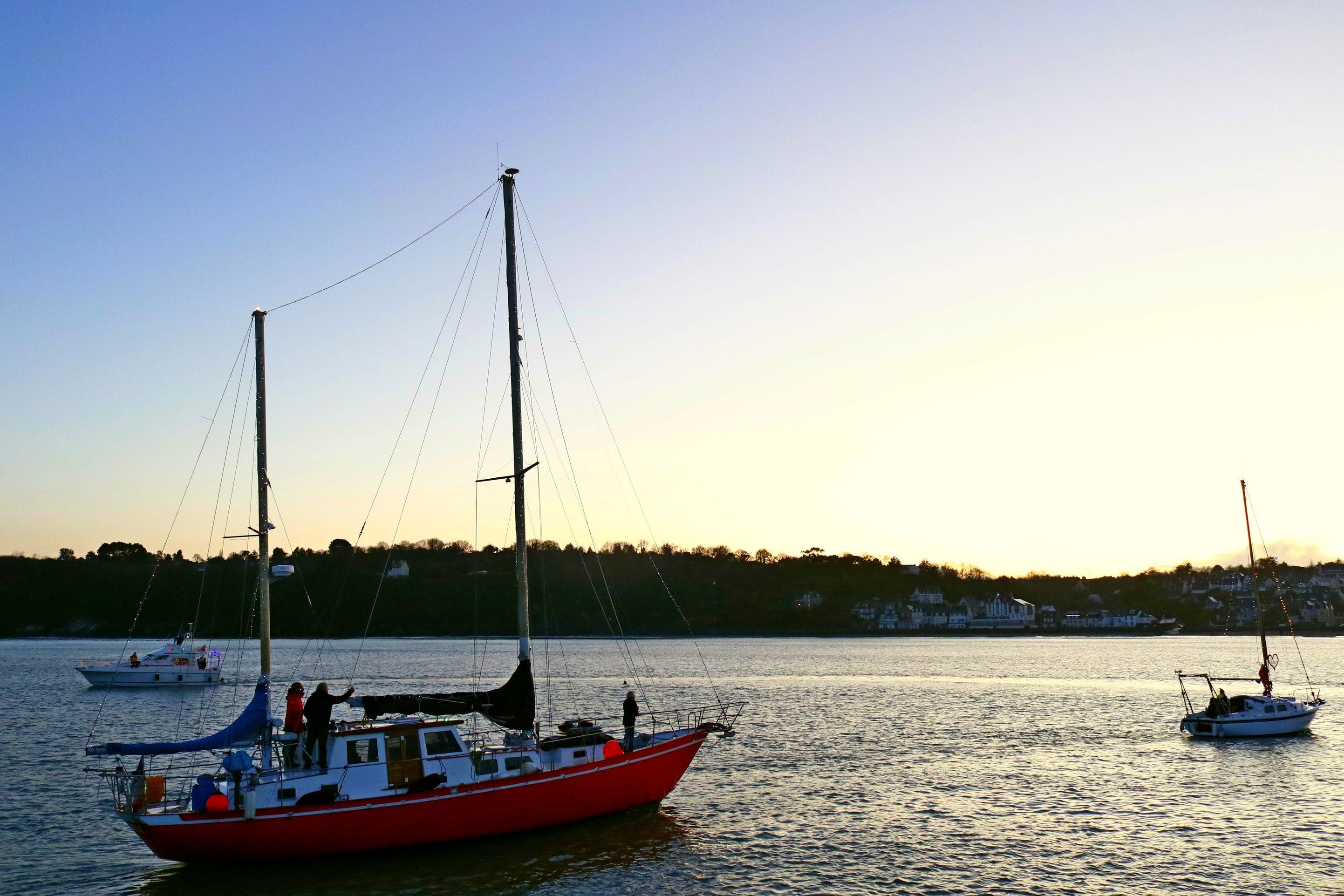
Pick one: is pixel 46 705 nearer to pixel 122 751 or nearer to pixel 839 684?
pixel 122 751

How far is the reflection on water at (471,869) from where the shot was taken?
20.5 metres

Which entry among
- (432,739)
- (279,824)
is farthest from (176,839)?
(432,739)

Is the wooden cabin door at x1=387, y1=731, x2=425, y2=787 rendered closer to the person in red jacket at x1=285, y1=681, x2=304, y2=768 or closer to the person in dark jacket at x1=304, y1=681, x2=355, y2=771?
the person in dark jacket at x1=304, y1=681, x2=355, y2=771

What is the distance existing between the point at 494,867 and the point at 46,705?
5054cm

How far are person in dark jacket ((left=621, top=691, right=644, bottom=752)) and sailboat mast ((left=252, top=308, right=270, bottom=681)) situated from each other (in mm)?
9695

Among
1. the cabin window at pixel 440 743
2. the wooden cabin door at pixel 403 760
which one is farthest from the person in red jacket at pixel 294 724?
the cabin window at pixel 440 743

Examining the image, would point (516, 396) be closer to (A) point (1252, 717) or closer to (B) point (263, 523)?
(B) point (263, 523)

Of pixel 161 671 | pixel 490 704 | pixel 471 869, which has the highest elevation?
pixel 490 704

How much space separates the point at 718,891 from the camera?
68.5 feet

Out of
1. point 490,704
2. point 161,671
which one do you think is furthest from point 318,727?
point 161,671

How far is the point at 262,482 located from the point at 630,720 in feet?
39.3

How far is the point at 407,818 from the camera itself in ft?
71.4

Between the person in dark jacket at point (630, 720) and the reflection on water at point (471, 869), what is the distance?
105 inches

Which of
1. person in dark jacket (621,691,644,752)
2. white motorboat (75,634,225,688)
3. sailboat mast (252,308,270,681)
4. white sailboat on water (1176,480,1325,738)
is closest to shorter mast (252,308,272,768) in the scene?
sailboat mast (252,308,270,681)
